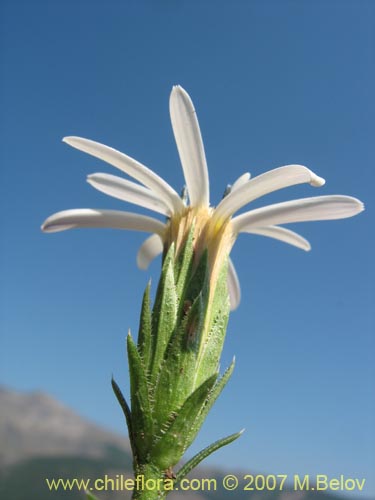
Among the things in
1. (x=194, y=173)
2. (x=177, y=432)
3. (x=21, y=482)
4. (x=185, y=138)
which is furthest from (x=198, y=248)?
(x=21, y=482)

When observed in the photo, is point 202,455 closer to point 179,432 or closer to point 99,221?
point 179,432

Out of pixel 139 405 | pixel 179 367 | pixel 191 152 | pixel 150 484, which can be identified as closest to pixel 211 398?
pixel 179 367

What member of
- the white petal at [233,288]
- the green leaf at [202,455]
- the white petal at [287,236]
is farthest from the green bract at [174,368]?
the white petal at [233,288]

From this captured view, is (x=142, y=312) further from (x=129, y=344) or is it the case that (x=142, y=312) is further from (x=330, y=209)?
(x=330, y=209)

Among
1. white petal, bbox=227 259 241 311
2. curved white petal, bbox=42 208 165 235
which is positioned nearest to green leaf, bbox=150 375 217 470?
curved white petal, bbox=42 208 165 235

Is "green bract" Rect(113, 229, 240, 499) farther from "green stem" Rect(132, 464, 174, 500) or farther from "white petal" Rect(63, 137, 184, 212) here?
"white petal" Rect(63, 137, 184, 212)

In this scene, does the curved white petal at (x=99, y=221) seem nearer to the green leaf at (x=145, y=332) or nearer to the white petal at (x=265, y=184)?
the white petal at (x=265, y=184)
